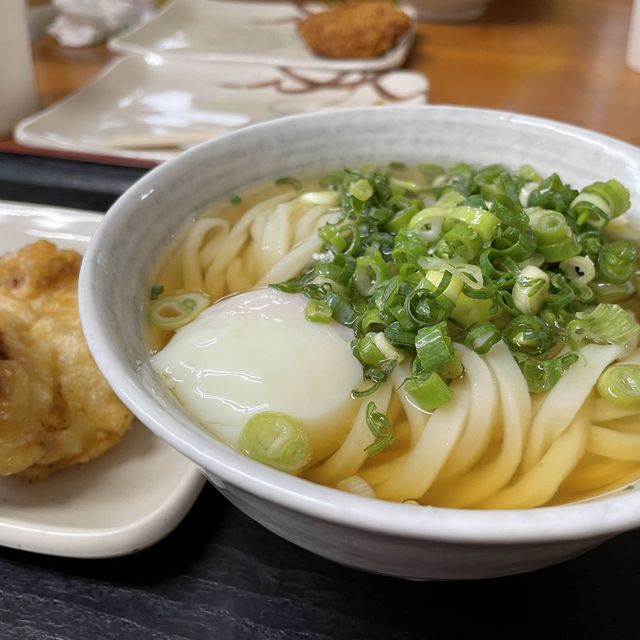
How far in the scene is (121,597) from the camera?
1.08 metres

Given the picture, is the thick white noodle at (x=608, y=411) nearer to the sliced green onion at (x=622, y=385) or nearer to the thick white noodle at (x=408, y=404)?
the sliced green onion at (x=622, y=385)

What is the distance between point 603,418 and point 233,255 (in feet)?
2.51

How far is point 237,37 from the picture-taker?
11.9 feet

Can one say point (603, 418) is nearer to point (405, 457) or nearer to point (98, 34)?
point (405, 457)

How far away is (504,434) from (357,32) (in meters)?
2.58

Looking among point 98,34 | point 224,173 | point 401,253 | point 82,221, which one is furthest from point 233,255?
point 98,34

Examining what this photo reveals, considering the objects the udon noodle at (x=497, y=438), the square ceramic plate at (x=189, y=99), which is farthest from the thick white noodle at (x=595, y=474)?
the square ceramic plate at (x=189, y=99)

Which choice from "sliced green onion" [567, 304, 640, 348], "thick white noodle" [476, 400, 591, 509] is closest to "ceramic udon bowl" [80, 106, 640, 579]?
"thick white noodle" [476, 400, 591, 509]

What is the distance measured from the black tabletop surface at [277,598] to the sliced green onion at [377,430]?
0.22m

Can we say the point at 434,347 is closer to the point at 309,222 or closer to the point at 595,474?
the point at 595,474

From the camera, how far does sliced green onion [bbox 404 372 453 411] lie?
1.01m

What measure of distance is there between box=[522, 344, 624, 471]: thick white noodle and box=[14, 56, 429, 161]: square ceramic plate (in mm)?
1658

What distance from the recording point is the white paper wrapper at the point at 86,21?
3422 mm

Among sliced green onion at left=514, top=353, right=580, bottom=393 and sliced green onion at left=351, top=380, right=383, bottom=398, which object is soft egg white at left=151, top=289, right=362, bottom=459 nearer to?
sliced green onion at left=351, top=380, right=383, bottom=398
